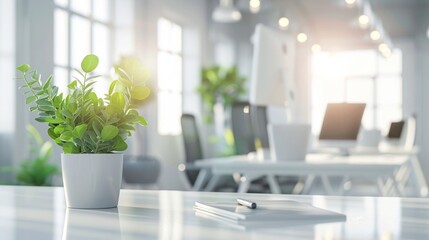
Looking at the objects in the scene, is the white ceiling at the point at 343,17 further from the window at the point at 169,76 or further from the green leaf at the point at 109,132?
the green leaf at the point at 109,132

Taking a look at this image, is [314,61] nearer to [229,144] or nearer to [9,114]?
[229,144]

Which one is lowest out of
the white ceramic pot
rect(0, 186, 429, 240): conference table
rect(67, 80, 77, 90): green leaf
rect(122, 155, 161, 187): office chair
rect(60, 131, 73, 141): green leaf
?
rect(122, 155, 161, 187): office chair

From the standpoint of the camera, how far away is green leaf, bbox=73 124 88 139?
47.8 inches

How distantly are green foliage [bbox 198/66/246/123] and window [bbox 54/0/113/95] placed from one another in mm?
2167

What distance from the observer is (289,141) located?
10.8 feet

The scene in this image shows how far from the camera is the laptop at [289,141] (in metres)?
3.25

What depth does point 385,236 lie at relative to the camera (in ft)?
2.93

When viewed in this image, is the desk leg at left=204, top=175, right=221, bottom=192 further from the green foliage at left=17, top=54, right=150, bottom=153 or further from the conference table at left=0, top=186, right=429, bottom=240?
the green foliage at left=17, top=54, right=150, bottom=153

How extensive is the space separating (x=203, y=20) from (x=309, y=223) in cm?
1035

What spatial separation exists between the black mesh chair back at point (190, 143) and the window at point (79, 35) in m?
1.52

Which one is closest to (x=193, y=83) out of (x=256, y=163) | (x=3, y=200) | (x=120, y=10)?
(x=120, y=10)

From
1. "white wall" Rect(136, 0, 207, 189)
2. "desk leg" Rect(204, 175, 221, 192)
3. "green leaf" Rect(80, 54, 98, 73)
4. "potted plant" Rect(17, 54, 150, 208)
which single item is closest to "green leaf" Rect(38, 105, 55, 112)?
"potted plant" Rect(17, 54, 150, 208)

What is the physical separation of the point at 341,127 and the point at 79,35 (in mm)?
4572

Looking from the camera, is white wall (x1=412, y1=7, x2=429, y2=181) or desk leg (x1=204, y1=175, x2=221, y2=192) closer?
desk leg (x1=204, y1=175, x2=221, y2=192)
